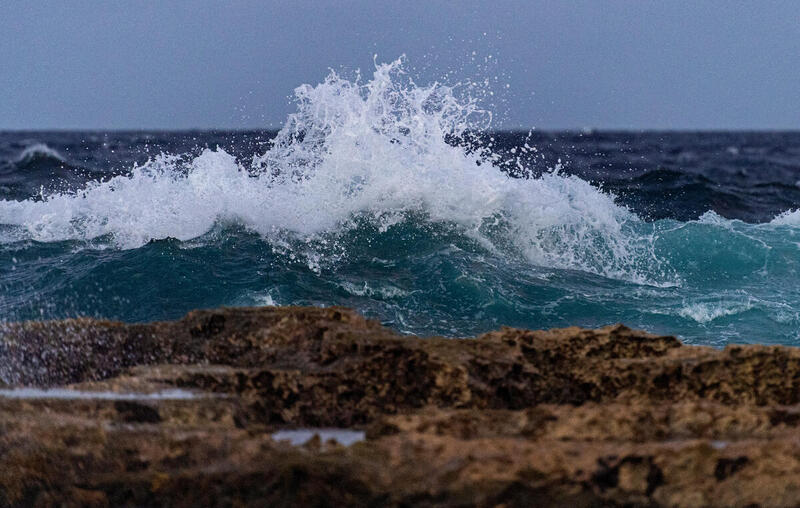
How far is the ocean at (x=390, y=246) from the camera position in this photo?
228 inches

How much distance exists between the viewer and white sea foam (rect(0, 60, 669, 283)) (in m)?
7.34

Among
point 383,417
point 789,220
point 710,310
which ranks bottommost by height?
point 710,310

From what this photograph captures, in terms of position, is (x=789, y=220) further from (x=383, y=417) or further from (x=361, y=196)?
(x=383, y=417)

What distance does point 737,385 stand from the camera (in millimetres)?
2561

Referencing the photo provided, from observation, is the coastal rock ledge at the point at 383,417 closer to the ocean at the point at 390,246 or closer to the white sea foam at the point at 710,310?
the ocean at the point at 390,246

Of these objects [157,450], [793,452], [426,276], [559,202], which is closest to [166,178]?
[426,276]

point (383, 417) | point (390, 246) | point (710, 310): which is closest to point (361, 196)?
point (390, 246)

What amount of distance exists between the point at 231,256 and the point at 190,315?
355cm

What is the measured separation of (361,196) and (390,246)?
76cm

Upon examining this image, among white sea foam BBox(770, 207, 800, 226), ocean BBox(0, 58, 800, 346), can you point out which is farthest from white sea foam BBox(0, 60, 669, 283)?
white sea foam BBox(770, 207, 800, 226)

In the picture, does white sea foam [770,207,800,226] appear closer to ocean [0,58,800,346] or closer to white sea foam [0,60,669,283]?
ocean [0,58,800,346]

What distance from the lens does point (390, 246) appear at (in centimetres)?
705

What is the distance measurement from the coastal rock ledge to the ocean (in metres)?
2.37

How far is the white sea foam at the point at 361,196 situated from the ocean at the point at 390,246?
0.05 feet
